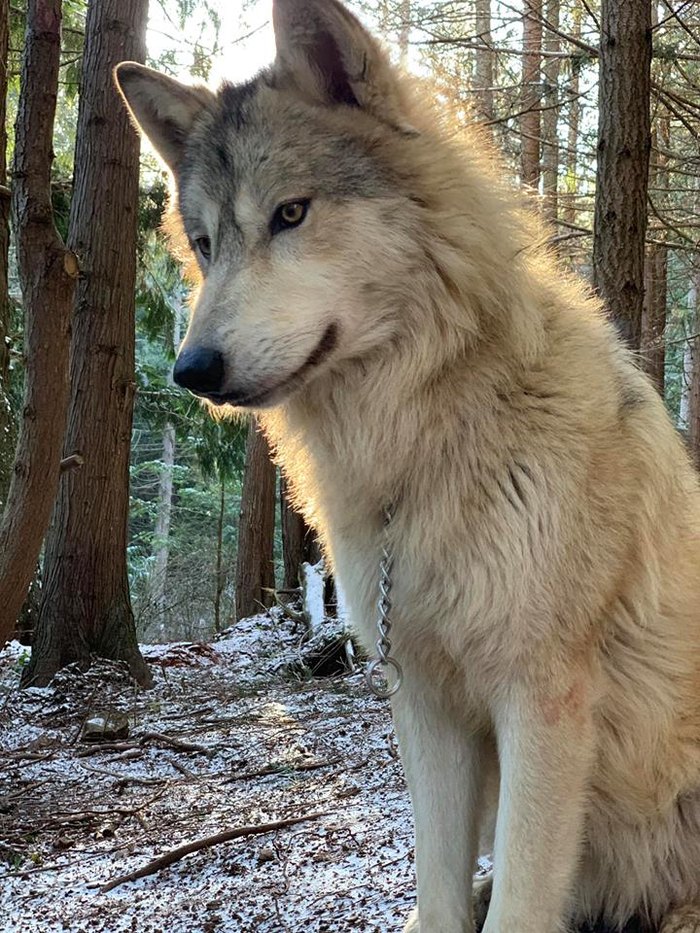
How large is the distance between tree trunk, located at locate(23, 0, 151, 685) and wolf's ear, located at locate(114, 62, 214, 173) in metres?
4.75

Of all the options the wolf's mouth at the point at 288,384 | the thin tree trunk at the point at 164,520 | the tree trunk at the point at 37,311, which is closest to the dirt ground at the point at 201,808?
the tree trunk at the point at 37,311

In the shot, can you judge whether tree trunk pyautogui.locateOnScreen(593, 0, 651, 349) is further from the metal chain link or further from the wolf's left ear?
the metal chain link

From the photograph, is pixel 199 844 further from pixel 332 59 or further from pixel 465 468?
pixel 332 59

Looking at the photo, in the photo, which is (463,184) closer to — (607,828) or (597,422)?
(597,422)

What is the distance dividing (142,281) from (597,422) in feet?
34.6

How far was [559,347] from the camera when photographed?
2.49 meters

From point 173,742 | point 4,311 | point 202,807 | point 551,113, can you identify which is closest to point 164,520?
point 551,113

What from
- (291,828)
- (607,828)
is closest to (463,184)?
(607,828)

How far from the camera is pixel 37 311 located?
4137mm

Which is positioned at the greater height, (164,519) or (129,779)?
(164,519)

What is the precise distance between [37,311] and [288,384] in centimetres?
227

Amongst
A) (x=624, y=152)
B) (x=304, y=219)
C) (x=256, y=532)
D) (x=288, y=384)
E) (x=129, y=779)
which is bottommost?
(x=129, y=779)

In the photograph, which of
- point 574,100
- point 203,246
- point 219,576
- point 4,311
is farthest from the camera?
point 219,576

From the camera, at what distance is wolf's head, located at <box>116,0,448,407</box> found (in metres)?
2.27
